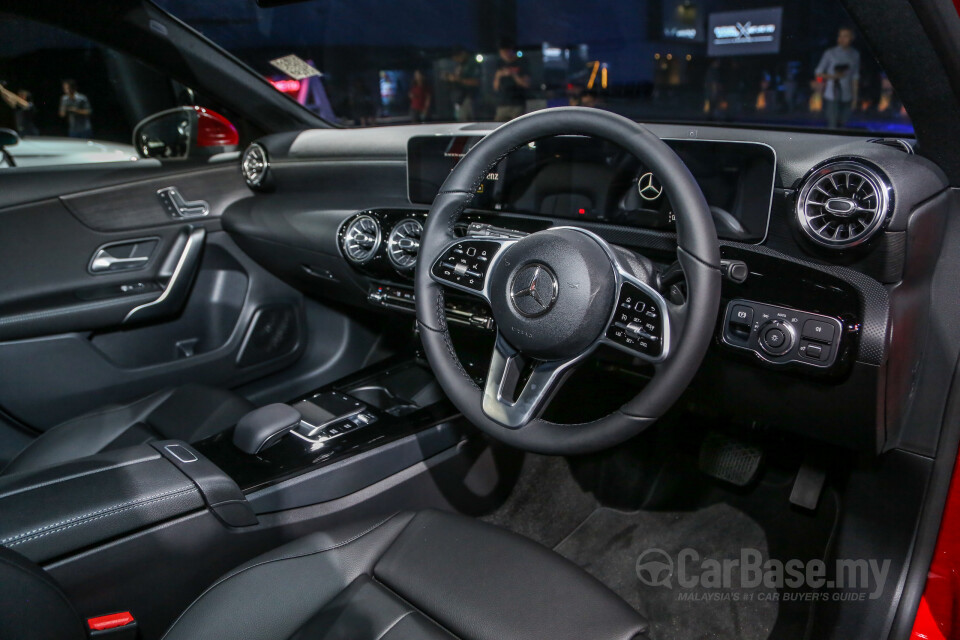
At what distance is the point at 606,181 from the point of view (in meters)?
1.57

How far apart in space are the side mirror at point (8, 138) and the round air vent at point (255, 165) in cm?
71

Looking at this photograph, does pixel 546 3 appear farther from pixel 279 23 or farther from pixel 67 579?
pixel 67 579

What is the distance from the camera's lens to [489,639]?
106 cm

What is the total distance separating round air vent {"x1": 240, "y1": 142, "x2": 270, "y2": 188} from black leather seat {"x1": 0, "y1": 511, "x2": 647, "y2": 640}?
1581 mm

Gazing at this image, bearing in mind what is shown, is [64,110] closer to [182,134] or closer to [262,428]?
[182,134]

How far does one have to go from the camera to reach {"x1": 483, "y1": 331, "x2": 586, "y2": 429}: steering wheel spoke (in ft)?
3.82

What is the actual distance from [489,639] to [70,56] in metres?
2.20

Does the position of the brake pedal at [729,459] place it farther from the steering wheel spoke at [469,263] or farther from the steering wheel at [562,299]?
the steering wheel spoke at [469,263]

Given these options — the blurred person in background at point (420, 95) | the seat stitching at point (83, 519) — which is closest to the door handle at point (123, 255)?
the seat stitching at point (83, 519)

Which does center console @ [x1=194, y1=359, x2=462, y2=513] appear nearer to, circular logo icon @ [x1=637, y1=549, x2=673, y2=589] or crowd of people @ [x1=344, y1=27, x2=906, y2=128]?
circular logo icon @ [x1=637, y1=549, x2=673, y2=589]

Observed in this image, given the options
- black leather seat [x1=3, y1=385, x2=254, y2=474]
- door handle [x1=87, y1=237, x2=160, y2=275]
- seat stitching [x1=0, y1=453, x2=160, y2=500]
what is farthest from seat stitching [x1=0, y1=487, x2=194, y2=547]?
door handle [x1=87, y1=237, x2=160, y2=275]

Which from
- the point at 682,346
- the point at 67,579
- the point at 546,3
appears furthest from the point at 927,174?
the point at 546,3

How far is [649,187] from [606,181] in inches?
5.5

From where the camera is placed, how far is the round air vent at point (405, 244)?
1873 millimetres
